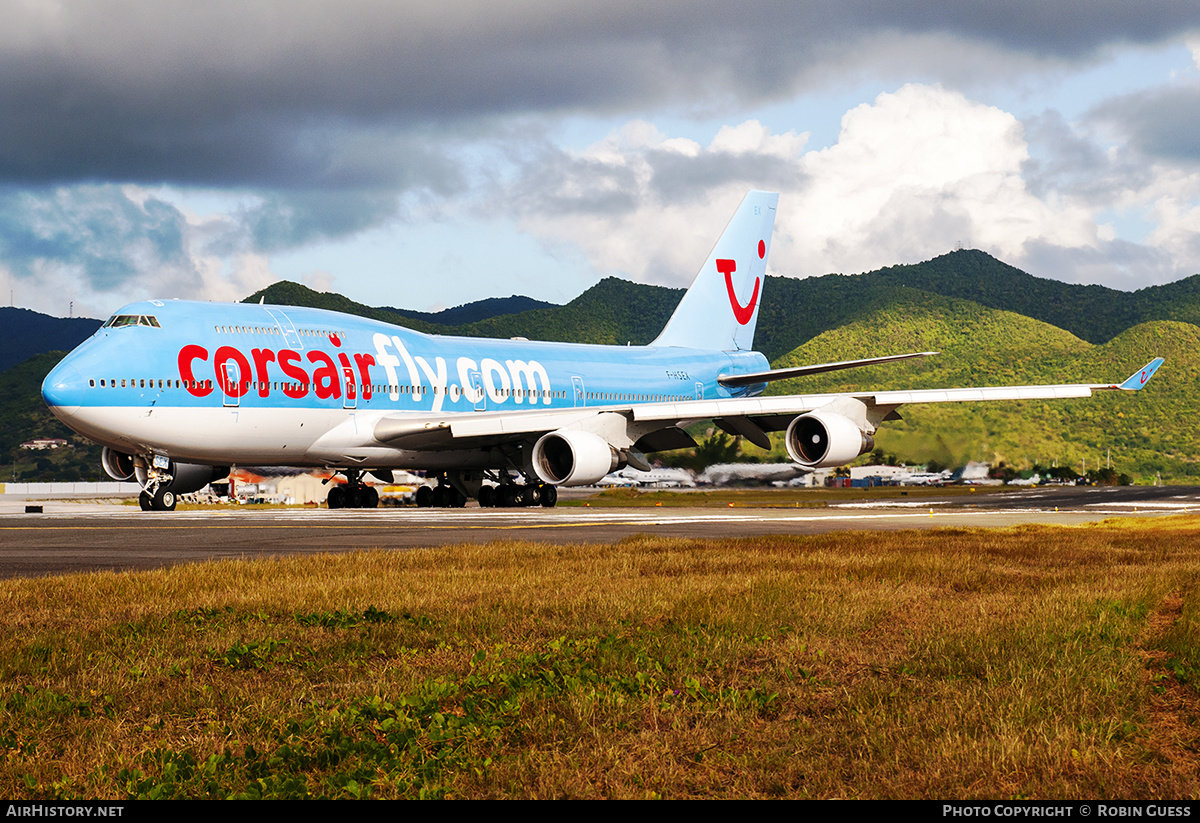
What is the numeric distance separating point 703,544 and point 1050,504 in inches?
1070

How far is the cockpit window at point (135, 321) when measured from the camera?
2588 centimetres

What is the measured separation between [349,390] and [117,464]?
6550mm

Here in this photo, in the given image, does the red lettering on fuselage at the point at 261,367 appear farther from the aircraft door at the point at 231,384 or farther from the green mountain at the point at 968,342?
the green mountain at the point at 968,342

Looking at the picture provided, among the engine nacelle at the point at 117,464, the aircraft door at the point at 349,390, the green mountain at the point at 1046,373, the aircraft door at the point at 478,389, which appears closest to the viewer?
the aircraft door at the point at 349,390

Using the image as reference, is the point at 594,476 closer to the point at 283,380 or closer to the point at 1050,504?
the point at 283,380

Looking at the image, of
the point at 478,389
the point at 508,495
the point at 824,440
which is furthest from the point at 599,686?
the point at 508,495

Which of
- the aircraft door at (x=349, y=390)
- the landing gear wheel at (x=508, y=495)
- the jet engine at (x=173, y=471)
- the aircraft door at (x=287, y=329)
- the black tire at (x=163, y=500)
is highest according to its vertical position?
the aircraft door at (x=287, y=329)

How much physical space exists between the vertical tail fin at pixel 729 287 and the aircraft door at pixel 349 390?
15960 mm

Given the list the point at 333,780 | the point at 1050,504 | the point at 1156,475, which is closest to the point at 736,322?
the point at 1050,504

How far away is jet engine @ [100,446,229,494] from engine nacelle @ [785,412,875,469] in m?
14.9

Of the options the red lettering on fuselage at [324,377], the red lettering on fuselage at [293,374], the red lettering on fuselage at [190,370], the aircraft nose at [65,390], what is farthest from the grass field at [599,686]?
the red lettering on fuselage at [324,377]

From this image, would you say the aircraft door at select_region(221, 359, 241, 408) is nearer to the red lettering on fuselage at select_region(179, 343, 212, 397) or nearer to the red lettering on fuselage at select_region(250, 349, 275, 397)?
the red lettering on fuselage at select_region(179, 343, 212, 397)

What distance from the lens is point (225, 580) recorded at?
10812 mm

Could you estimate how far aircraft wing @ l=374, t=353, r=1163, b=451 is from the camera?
29.6 metres
